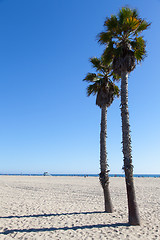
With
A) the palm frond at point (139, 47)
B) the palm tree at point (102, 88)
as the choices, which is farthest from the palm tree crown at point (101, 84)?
the palm frond at point (139, 47)

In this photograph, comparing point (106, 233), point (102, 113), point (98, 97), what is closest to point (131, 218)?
point (106, 233)

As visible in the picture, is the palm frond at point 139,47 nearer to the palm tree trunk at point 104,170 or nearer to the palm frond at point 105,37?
the palm frond at point 105,37

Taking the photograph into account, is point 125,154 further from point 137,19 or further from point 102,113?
point 137,19

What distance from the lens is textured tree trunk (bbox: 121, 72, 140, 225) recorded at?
9.31 meters

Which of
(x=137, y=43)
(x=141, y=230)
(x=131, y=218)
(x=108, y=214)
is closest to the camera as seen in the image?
(x=141, y=230)

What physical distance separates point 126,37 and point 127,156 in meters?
6.91

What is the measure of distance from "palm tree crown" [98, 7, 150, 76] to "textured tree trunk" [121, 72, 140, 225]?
689 mm

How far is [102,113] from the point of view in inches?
513

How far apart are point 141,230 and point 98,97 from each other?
27.6 feet

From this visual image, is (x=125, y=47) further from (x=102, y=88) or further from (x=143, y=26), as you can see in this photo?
(x=102, y=88)

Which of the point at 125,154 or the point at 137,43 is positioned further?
the point at 137,43

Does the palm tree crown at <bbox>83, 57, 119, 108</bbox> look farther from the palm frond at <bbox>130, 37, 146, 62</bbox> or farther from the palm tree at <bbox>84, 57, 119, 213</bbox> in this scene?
the palm frond at <bbox>130, 37, 146, 62</bbox>

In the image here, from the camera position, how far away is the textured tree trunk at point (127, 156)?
367 inches

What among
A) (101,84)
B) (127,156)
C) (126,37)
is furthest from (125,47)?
(127,156)
